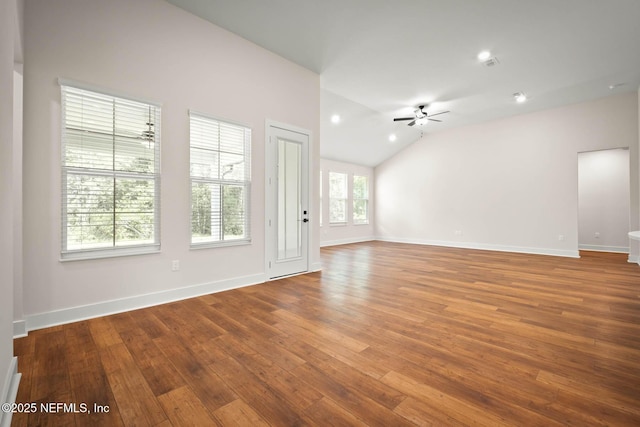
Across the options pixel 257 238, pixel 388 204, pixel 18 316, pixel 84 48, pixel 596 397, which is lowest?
pixel 596 397

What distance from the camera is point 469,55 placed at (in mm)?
4316

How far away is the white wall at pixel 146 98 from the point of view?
2.55 m

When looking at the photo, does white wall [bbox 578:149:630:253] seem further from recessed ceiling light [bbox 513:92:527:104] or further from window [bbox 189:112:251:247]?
window [bbox 189:112:251:247]

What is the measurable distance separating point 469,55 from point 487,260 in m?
4.05

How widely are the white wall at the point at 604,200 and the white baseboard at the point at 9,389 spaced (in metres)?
10.8

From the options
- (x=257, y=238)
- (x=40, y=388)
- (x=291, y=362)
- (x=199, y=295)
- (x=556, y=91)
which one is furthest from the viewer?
(x=556, y=91)

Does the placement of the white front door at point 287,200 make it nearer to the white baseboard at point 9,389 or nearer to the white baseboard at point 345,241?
the white baseboard at point 9,389

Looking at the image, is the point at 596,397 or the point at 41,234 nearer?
the point at 596,397

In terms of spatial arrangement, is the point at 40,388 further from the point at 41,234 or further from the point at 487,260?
the point at 487,260

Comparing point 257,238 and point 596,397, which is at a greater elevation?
point 257,238

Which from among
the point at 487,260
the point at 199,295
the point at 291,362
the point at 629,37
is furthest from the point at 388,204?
the point at 291,362

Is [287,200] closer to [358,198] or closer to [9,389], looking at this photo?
[9,389]

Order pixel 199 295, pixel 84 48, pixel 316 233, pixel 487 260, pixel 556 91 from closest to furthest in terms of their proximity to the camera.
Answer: pixel 84 48
pixel 199 295
pixel 316 233
pixel 556 91
pixel 487 260

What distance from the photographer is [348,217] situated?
29.7 ft
